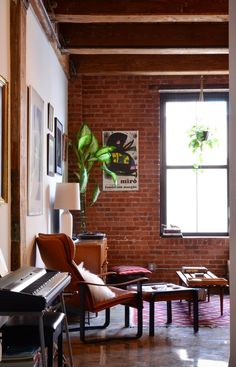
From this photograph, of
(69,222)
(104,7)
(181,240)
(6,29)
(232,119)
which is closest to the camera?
(232,119)

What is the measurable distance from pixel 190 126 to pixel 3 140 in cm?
502

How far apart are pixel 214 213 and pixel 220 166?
2.44ft

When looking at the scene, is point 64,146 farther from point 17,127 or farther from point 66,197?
point 17,127

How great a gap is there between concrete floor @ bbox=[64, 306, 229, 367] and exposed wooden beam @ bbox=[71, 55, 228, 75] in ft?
12.8

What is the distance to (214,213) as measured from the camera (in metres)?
8.48

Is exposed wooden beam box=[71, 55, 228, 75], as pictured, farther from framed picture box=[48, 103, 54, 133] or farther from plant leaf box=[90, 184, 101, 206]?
framed picture box=[48, 103, 54, 133]

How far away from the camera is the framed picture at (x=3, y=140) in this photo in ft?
12.6

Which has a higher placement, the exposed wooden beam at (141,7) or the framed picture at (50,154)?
the exposed wooden beam at (141,7)

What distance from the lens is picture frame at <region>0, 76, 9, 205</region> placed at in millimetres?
3855

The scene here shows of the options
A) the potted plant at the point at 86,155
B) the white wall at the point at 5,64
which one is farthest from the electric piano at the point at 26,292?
the potted plant at the point at 86,155

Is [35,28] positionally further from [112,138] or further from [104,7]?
[112,138]

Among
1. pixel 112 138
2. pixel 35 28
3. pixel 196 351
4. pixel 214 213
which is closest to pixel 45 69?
pixel 35 28

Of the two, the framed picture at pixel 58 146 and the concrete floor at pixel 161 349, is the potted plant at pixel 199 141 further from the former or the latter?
the concrete floor at pixel 161 349

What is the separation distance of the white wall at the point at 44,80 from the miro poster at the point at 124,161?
130cm
